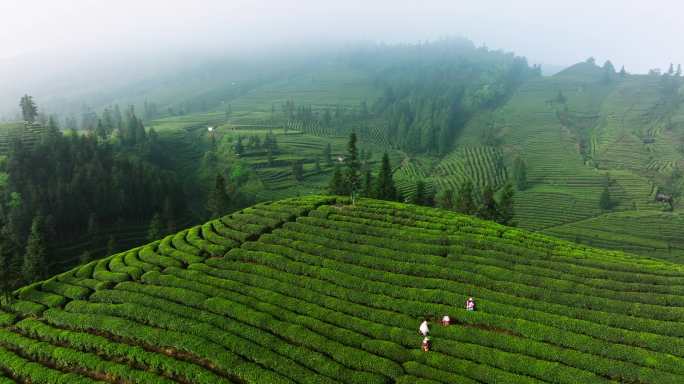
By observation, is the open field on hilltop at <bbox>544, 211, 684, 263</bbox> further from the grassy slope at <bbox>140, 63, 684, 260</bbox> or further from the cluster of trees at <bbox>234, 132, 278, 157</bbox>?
the cluster of trees at <bbox>234, 132, 278, 157</bbox>

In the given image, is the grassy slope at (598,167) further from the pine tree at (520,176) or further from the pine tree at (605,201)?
the pine tree at (520,176)

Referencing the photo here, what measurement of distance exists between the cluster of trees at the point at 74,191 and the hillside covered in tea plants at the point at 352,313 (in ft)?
167

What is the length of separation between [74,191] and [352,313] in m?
85.1

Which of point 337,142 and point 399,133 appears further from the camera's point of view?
point 399,133

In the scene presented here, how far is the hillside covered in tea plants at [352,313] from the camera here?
25.0 metres

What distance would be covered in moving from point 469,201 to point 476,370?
5434cm

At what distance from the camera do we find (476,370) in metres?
24.5

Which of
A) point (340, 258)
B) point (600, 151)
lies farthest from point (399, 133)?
point (340, 258)

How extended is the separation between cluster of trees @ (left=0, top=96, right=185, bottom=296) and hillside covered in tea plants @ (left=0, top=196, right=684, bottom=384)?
50893 mm

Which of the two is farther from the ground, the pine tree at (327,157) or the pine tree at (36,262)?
the pine tree at (327,157)

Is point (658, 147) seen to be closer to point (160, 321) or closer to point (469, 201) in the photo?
point (469, 201)

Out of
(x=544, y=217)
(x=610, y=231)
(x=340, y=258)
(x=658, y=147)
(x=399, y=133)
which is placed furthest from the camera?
(x=399, y=133)

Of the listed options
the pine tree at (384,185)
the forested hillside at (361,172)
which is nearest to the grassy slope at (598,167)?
the forested hillside at (361,172)

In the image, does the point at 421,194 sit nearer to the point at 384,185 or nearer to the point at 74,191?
the point at 384,185
